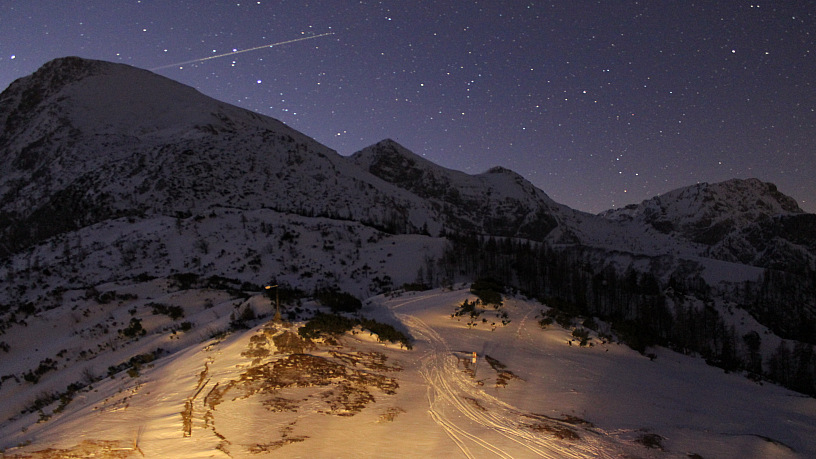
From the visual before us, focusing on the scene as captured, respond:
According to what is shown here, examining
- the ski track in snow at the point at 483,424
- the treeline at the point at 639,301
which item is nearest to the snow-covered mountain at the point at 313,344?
the ski track in snow at the point at 483,424

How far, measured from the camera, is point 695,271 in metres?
93.9

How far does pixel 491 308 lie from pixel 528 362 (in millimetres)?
6703

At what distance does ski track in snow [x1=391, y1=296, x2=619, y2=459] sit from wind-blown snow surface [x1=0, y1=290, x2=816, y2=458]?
0.14 feet

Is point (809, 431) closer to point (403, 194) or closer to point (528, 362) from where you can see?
point (528, 362)

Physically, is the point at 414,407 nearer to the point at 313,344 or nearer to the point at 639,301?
the point at 313,344

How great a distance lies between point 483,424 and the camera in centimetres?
959

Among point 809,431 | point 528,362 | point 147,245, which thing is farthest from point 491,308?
point 147,245

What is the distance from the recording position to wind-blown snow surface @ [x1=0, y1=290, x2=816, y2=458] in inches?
328

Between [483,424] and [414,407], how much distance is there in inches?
66.8

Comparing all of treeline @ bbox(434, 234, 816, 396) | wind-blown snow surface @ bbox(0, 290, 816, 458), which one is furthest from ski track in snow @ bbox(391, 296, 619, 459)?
treeline @ bbox(434, 234, 816, 396)

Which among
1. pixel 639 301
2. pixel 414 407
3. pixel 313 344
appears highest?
pixel 313 344

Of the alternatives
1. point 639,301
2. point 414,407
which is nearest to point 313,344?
point 414,407

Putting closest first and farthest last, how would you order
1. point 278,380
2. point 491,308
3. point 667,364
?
point 278,380
point 667,364
point 491,308

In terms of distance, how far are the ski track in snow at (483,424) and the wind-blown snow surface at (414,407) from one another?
0.04 m
